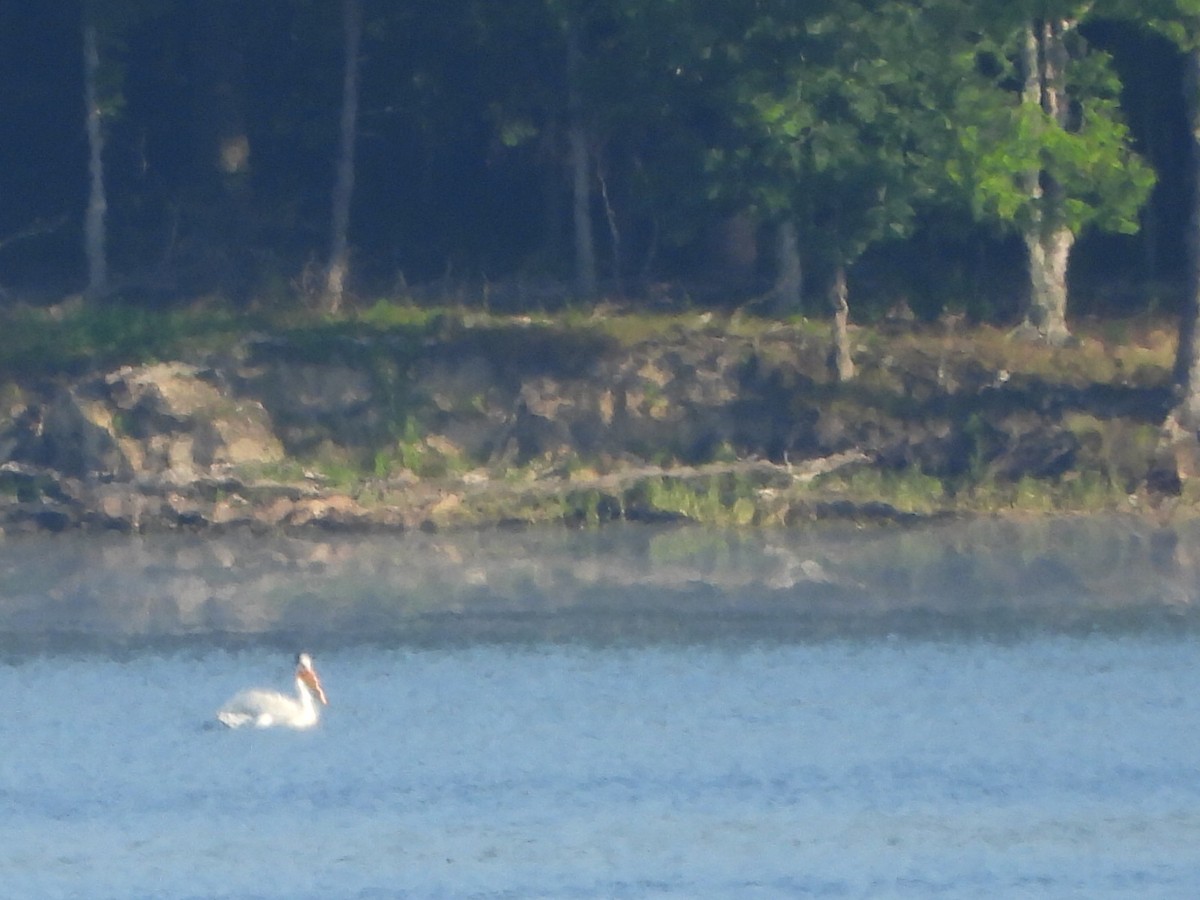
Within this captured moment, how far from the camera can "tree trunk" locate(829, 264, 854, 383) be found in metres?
28.2

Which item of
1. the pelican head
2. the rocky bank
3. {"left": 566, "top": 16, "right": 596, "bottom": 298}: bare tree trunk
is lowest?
the pelican head

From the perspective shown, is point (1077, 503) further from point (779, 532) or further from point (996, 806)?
point (996, 806)

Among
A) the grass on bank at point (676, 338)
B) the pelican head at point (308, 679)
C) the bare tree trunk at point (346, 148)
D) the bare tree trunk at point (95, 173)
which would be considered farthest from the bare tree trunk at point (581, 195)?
the pelican head at point (308, 679)

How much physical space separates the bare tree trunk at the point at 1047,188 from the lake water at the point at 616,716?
4123 mm

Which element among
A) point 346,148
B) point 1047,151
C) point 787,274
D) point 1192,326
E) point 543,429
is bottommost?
point 543,429

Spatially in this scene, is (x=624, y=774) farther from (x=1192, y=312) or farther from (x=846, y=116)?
(x=1192, y=312)

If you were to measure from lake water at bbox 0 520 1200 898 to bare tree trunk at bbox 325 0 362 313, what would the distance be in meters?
7.55

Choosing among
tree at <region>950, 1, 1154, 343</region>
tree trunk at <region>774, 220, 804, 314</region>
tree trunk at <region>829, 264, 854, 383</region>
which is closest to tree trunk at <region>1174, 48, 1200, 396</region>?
tree at <region>950, 1, 1154, 343</region>

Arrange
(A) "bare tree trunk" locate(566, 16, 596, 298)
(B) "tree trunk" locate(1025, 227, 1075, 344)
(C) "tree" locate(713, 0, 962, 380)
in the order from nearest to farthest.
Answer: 1. (C) "tree" locate(713, 0, 962, 380)
2. (B) "tree trunk" locate(1025, 227, 1075, 344)
3. (A) "bare tree trunk" locate(566, 16, 596, 298)

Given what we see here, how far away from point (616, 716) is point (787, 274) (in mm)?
13705

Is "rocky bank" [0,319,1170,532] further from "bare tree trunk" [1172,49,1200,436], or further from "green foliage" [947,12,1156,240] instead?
"green foliage" [947,12,1156,240]

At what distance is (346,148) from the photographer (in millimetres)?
33219

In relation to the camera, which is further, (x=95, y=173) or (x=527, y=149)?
(x=527, y=149)

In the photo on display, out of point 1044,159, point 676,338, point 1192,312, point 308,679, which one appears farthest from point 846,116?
point 308,679
